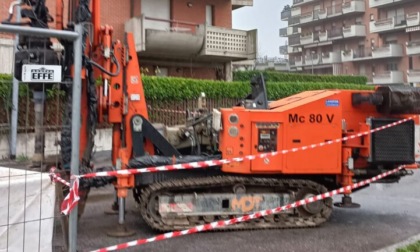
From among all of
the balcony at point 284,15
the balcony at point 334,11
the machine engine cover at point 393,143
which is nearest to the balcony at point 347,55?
the balcony at point 334,11

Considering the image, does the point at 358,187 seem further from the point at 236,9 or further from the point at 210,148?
the point at 236,9

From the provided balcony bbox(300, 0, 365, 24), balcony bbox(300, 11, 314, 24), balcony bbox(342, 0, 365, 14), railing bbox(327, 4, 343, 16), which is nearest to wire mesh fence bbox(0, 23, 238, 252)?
balcony bbox(342, 0, 365, 14)

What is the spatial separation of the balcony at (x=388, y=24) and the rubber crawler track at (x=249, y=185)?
1990 inches

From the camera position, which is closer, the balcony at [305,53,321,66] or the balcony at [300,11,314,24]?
the balcony at [305,53,321,66]

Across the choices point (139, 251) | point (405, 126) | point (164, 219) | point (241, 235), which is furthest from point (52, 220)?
point (405, 126)

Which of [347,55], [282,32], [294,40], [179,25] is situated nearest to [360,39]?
[347,55]

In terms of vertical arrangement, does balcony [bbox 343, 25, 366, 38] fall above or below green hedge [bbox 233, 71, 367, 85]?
above

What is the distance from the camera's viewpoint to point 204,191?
6.90 meters

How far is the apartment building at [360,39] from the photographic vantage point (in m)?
52.8

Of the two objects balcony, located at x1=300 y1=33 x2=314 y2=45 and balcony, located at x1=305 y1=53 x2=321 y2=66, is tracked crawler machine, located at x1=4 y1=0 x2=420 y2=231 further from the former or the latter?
balcony, located at x1=300 y1=33 x2=314 y2=45

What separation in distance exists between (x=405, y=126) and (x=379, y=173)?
0.82 m

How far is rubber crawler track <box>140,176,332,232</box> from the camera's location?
21.8ft

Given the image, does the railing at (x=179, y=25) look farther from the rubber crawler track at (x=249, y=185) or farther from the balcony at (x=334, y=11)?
the balcony at (x=334, y=11)

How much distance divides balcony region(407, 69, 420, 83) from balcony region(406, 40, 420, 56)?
191 centimetres
